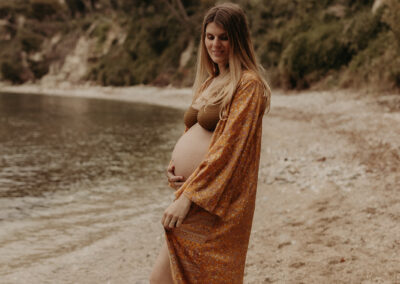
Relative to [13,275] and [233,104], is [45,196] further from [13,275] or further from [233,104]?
[233,104]

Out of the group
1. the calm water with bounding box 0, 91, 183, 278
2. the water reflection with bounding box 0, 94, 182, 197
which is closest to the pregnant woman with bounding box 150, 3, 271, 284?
the calm water with bounding box 0, 91, 183, 278

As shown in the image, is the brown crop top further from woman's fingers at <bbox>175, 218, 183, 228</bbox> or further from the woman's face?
woman's fingers at <bbox>175, 218, 183, 228</bbox>

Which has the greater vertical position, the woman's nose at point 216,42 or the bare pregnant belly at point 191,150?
the woman's nose at point 216,42

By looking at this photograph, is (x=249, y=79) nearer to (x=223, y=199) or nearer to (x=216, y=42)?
(x=216, y=42)

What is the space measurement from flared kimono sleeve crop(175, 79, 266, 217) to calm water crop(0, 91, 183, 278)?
12.1 ft

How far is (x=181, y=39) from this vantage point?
3744 cm

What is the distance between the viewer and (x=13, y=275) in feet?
14.5

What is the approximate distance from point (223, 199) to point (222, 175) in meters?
0.14

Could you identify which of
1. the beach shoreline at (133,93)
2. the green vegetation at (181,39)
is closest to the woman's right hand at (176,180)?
the green vegetation at (181,39)

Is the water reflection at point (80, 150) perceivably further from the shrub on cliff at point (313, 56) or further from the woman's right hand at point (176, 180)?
the shrub on cliff at point (313, 56)

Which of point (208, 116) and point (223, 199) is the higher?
point (208, 116)

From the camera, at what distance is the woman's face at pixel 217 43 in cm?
216

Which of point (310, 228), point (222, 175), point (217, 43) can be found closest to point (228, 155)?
point (222, 175)

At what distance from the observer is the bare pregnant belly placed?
229cm
